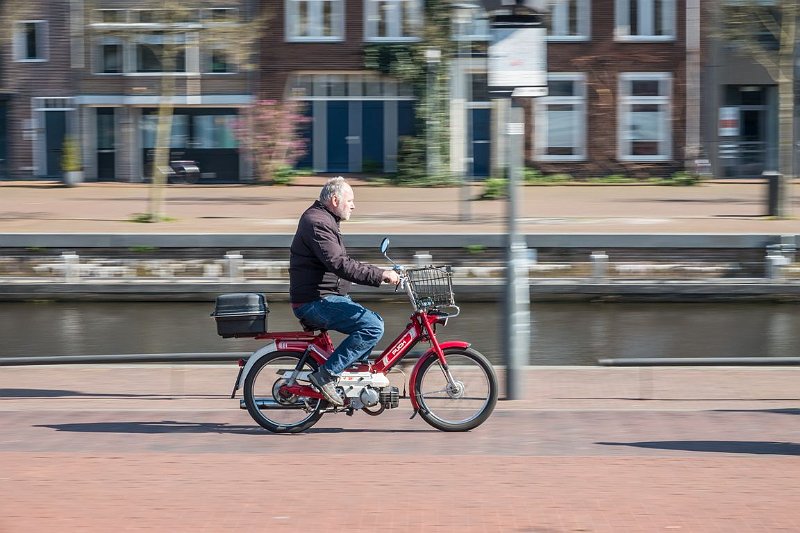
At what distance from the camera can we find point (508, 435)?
23.5 feet

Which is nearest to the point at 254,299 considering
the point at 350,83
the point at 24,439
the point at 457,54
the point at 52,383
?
the point at 24,439

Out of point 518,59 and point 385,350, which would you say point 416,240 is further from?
point 385,350

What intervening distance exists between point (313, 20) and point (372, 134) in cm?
369

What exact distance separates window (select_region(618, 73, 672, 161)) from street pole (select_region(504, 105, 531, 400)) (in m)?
25.0

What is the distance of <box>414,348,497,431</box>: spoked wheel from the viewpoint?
7238mm

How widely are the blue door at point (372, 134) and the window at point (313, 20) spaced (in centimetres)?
227

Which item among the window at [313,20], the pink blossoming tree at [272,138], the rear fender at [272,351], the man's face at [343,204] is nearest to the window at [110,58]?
the pink blossoming tree at [272,138]

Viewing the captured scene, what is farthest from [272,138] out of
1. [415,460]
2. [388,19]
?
[415,460]

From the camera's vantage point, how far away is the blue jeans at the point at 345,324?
7.12 meters

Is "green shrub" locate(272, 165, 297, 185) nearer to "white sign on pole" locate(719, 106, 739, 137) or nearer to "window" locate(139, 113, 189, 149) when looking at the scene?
"window" locate(139, 113, 189, 149)

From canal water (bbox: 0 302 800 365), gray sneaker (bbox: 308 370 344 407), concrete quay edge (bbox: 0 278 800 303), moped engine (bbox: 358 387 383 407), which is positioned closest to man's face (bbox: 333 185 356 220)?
gray sneaker (bbox: 308 370 344 407)

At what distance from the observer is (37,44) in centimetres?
3525

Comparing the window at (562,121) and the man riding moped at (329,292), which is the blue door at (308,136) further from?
the man riding moped at (329,292)

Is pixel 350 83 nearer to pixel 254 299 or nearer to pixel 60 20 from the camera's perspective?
pixel 60 20
